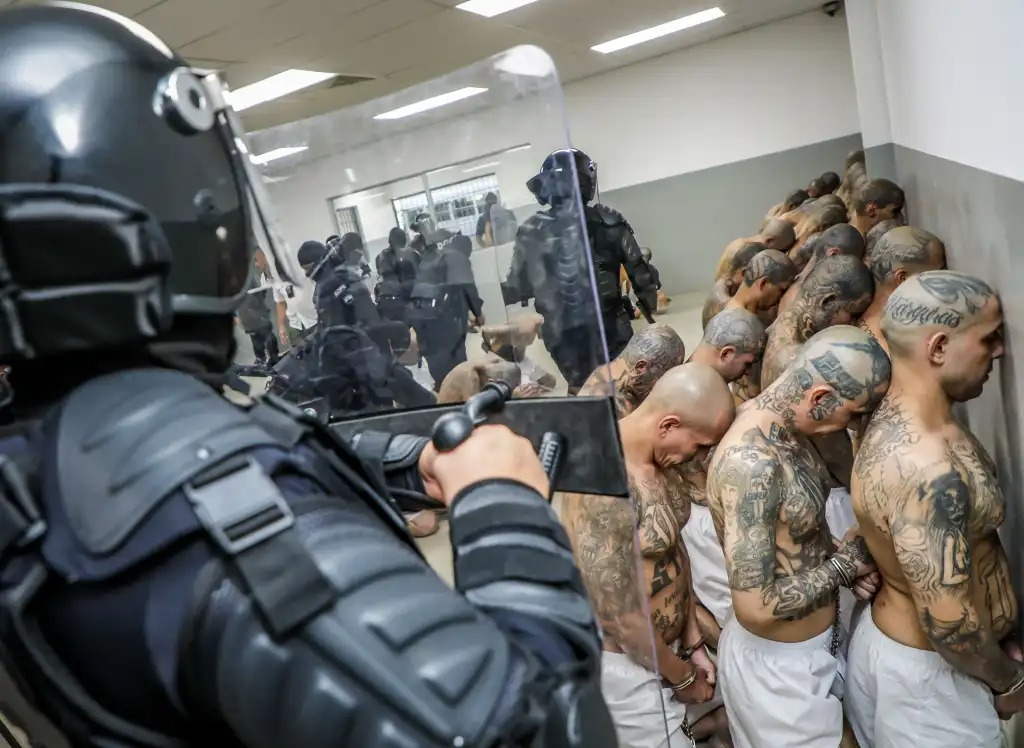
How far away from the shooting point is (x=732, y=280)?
166 inches

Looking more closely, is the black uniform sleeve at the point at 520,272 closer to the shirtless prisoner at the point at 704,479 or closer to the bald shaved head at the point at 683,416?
the bald shaved head at the point at 683,416

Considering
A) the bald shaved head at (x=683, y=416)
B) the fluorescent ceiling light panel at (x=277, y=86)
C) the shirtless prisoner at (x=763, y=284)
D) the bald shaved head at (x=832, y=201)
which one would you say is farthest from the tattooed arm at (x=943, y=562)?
the fluorescent ceiling light panel at (x=277, y=86)

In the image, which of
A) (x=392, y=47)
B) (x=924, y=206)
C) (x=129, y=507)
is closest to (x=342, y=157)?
(x=129, y=507)

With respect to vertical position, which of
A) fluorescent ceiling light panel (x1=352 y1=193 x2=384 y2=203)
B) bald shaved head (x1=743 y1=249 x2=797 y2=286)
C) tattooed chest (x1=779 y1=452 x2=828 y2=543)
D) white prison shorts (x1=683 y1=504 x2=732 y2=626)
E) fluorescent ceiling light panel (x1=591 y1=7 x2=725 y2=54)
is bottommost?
white prison shorts (x1=683 y1=504 x2=732 y2=626)

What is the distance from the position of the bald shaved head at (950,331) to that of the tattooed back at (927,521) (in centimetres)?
10

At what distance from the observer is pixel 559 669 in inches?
24.9

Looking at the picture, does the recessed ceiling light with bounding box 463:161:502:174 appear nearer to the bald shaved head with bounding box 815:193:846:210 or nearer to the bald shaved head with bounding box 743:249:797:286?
the bald shaved head with bounding box 743:249:797:286

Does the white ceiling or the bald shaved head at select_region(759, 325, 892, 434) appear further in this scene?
the white ceiling

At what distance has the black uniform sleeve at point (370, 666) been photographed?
0.54m

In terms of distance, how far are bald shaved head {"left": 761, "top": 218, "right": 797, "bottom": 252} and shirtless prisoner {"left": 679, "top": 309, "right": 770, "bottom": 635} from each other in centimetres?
208

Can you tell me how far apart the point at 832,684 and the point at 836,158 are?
25.0 feet

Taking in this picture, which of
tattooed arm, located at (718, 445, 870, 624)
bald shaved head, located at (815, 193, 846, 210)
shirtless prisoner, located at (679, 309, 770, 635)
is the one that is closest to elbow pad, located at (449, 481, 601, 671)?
tattooed arm, located at (718, 445, 870, 624)

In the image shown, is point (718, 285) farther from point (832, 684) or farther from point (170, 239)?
point (170, 239)

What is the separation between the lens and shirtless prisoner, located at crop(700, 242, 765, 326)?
4109 millimetres
